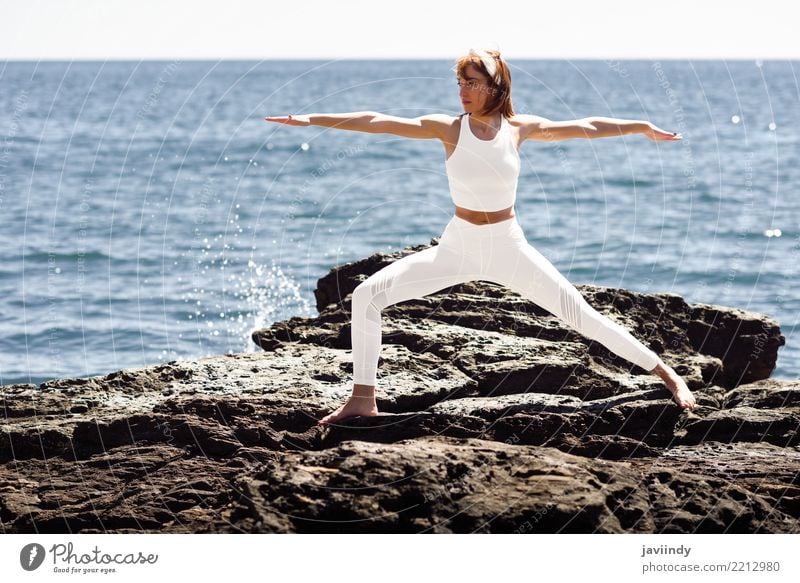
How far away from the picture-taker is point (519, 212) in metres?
24.6

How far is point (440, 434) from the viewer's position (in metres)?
6.32

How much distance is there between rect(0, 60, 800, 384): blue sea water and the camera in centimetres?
1572

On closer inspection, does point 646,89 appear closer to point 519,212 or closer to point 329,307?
point 519,212

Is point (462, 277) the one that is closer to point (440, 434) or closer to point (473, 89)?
point (440, 434)

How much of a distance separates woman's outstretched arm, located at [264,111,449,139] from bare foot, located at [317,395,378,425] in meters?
1.65

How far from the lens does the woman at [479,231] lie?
641cm

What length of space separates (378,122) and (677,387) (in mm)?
2561

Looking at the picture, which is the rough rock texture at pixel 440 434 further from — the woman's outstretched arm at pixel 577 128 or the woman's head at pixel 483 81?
the woman's head at pixel 483 81

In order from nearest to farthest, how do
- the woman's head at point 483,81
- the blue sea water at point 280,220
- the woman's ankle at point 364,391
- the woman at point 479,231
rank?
1. the woman's head at point 483,81
2. the woman at point 479,231
3. the woman's ankle at point 364,391
4. the blue sea water at point 280,220

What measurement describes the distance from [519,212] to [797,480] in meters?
18.8

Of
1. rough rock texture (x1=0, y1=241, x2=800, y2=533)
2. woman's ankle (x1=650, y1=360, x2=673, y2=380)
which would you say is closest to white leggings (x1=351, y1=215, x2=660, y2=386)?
woman's ankle (x1=650, y1=360, x2=673, y2=380)

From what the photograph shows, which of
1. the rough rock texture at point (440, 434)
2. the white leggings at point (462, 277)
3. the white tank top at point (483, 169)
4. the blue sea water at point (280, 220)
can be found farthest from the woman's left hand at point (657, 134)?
the rough rock texture at point (440, 434)

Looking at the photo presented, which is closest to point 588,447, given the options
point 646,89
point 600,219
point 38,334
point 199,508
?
point 199,508
